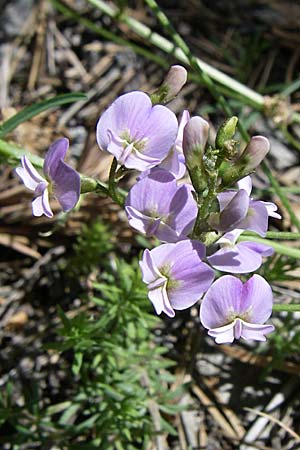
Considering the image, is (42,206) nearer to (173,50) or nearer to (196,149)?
(196,149)

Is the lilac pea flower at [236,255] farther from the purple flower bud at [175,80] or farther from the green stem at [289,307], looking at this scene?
the purple flower bud at [175,80]

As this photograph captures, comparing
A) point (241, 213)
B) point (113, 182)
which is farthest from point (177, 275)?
point (113, 182)

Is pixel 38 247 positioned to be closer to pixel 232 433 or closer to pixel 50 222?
pixel 50 222

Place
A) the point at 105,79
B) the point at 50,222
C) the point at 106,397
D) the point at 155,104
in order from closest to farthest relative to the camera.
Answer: the point at 155,104 → the point at 106,397 → the point at 50,222 → the point at 105,79

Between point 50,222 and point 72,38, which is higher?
point 72,38

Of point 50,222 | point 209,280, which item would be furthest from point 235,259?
point 50,222

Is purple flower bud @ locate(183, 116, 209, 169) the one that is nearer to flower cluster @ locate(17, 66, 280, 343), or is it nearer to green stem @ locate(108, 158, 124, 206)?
flower cluster @ locate(17, 66, 280, 343)

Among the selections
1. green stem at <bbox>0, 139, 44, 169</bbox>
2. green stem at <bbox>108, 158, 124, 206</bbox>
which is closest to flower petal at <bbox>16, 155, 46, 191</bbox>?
green stem at <bbox>108, 158, 124, 206</bbox>
